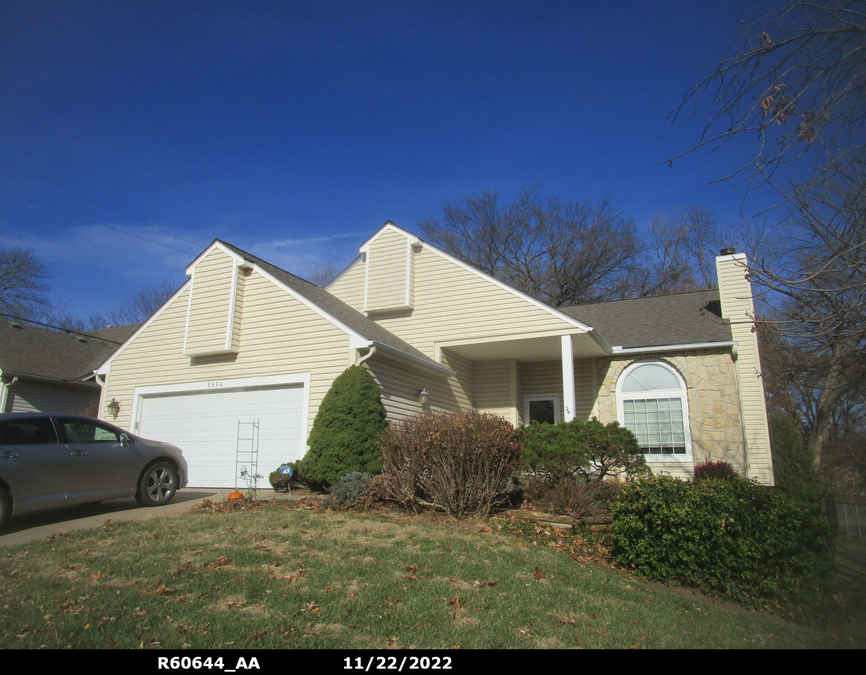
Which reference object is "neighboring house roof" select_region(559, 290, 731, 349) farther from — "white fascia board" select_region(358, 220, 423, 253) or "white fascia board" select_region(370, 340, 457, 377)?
"white fascia board" select_region(358, 220, 423, 253)

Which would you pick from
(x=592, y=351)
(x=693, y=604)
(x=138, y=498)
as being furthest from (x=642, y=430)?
(x=138, y=498)

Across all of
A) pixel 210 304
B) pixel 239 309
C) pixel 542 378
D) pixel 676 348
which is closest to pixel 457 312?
pixel 542 378

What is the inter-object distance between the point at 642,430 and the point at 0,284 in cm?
3142

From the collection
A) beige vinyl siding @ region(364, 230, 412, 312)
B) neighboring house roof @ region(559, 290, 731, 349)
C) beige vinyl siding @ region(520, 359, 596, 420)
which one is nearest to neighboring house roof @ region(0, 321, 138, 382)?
beige vinyl siding @ region(364, 230, 412, 312)

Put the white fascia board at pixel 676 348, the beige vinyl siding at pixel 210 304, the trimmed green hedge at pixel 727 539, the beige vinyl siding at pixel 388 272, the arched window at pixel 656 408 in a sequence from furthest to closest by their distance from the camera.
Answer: the beige vinyl siding at pixel 388 272
the arched window at pixel 656 408
the white fascia board at pixel 676 348
the beige vinyl siding at pixel 210 304
the trimmed green hedge at pixel 727 539

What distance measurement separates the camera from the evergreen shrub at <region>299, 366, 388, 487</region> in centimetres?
989

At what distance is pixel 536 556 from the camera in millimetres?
6344

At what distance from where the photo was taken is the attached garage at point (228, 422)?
11539 millimetres

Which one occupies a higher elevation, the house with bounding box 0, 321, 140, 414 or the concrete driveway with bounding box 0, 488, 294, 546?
the house with bounding box 0, 321, 140, 414

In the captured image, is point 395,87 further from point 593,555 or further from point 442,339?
point 593,555

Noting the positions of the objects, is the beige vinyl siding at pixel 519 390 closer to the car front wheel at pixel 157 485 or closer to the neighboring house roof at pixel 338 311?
the neighboring house roof at pixel 338 311

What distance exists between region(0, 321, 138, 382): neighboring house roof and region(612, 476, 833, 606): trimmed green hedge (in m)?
18.8

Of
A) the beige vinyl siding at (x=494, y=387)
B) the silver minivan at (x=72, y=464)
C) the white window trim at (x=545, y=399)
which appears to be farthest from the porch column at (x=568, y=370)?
the silver minivan at (x=72, y=464)

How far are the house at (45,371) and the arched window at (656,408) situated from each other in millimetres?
17306
